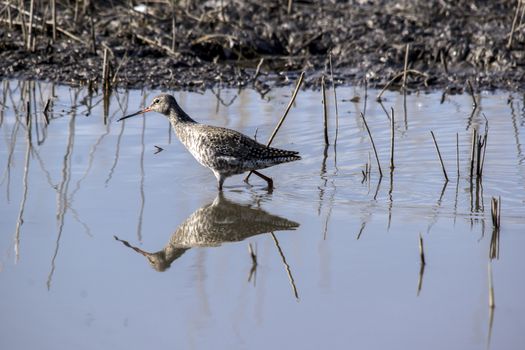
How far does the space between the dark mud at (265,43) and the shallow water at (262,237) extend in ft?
5.63

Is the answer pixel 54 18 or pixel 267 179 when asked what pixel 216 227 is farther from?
pixel 54 18

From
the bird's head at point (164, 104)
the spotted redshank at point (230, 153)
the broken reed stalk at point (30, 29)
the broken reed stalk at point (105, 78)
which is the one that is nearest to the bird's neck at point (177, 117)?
the bird's head at point (164, 104)

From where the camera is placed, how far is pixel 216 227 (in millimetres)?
7676

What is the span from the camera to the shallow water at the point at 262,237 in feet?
18.2

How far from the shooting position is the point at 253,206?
8195 millimetres

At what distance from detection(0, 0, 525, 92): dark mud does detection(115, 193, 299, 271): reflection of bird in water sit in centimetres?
A: 499

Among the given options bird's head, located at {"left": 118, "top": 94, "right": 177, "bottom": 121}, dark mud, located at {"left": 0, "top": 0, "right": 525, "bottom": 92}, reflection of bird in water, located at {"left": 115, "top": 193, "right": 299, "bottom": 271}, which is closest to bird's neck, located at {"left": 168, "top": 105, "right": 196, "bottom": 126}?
bird's head, located at {"left": 118, "top": 94, "right": 177, "bottom": 121}

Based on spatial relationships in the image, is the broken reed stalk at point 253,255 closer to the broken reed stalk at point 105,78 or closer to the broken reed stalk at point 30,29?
the broken reed stalk at point 105,78

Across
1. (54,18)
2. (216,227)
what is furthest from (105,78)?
(216,227)

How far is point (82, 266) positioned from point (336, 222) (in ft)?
6.94

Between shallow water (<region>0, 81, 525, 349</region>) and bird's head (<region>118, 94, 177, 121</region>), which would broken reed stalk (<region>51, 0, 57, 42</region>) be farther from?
bird's head (<region>118, 94, 177, 121</region>)

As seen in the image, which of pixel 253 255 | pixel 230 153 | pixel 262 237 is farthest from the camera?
pixel 230 153

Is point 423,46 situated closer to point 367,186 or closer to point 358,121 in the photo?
point 358,121

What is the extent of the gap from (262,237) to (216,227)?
1.66 ft
